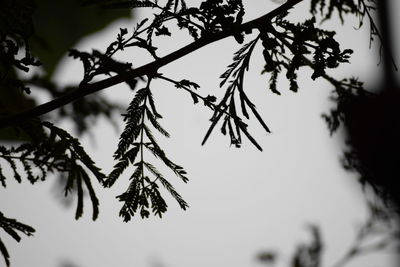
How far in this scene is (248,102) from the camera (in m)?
1.53

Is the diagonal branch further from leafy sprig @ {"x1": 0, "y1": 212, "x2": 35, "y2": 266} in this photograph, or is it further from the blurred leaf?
the blurred leaf

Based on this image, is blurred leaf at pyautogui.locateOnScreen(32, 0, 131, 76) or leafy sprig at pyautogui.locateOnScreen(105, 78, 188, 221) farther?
blurred leaf at pyautogui.locateOnScreen(32, 0, 131, 76)

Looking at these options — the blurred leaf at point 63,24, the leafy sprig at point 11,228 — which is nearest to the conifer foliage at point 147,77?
the leafy sprig at point 11,228

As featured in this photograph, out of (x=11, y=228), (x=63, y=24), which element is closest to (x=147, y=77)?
(x=11, y=228)

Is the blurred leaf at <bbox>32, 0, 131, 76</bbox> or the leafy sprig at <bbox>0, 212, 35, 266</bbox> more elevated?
the blurred leaf at <bbox>32, 0, 131, 76</bbox>

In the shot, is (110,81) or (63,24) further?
(63,24)

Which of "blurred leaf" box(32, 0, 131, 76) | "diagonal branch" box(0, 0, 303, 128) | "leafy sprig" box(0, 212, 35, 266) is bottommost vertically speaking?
"leafy sprig" box(0, 212, 35, 266)

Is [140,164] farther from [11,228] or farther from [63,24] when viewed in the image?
[63,24]

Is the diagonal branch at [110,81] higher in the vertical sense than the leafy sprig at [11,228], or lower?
higher

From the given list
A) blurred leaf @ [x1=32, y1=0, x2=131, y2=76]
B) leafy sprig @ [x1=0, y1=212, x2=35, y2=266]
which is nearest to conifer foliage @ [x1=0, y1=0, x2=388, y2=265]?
leafy sprig @ [x1=0, y1=212, x2=35, y2=266]

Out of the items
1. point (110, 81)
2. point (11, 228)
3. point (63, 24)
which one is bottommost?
point (11, 228)

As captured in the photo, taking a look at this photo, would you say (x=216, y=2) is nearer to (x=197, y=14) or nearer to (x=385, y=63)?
(x=197, y=14)

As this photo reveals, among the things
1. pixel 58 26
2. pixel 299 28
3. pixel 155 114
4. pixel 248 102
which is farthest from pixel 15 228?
pixel 58 26

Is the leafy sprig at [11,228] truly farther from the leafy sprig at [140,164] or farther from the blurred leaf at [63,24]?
the blurred leaf at [63,24]
